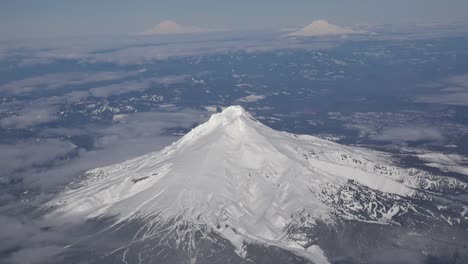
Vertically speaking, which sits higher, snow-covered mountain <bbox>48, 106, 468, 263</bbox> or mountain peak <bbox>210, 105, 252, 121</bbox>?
mountain peak <bbox>210, 105, 252, 121</bbox>

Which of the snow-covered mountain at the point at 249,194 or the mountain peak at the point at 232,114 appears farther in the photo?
the mountain peak at the point at 232,114

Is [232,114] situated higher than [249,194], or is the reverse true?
[232,114]

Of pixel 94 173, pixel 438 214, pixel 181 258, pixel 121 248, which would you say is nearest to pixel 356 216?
pixel 438 214

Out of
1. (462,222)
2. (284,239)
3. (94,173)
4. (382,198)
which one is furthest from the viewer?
(94,173)

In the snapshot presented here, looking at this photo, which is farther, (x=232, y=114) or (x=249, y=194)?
(x=232, y=114)

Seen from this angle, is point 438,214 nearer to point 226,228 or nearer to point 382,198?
→ point 382,198

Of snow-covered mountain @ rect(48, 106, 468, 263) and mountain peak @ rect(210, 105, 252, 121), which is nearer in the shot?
snow-covered mountain @ rect(48, 106, 468, 263)

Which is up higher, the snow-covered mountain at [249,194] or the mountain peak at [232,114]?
the mountain peak at [232,114]

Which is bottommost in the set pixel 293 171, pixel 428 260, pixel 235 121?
pixel 428 260
